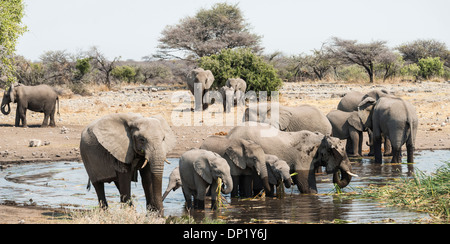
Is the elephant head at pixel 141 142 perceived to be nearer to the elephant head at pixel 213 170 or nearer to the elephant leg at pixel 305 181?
the elephant head at pixel 213 170

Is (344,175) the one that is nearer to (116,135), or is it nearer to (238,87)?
(116,135)

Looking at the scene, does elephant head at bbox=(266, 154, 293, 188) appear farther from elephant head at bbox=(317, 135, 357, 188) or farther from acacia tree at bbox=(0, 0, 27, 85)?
acacia tree at bbox=(0, 0, 27, 85)

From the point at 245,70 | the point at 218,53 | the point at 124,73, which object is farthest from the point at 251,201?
the point at 124,73

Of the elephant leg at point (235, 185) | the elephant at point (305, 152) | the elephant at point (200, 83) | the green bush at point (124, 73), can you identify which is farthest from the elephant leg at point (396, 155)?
the green bush at point (124, 73)

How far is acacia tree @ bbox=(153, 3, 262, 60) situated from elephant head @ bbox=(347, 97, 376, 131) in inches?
958

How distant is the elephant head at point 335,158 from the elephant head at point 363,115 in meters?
4.91

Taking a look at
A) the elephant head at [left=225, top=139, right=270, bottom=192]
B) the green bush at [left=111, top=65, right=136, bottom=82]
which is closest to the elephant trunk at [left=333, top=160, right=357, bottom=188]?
the elephant head at [left=225, top=139, right=270, bottom=192]

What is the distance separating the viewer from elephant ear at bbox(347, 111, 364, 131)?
15742 mm

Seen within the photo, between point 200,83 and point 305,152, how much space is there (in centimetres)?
1452

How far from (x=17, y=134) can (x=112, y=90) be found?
1344 centimetres

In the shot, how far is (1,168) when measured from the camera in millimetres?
14664

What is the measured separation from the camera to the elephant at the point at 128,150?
8102 millimetres
